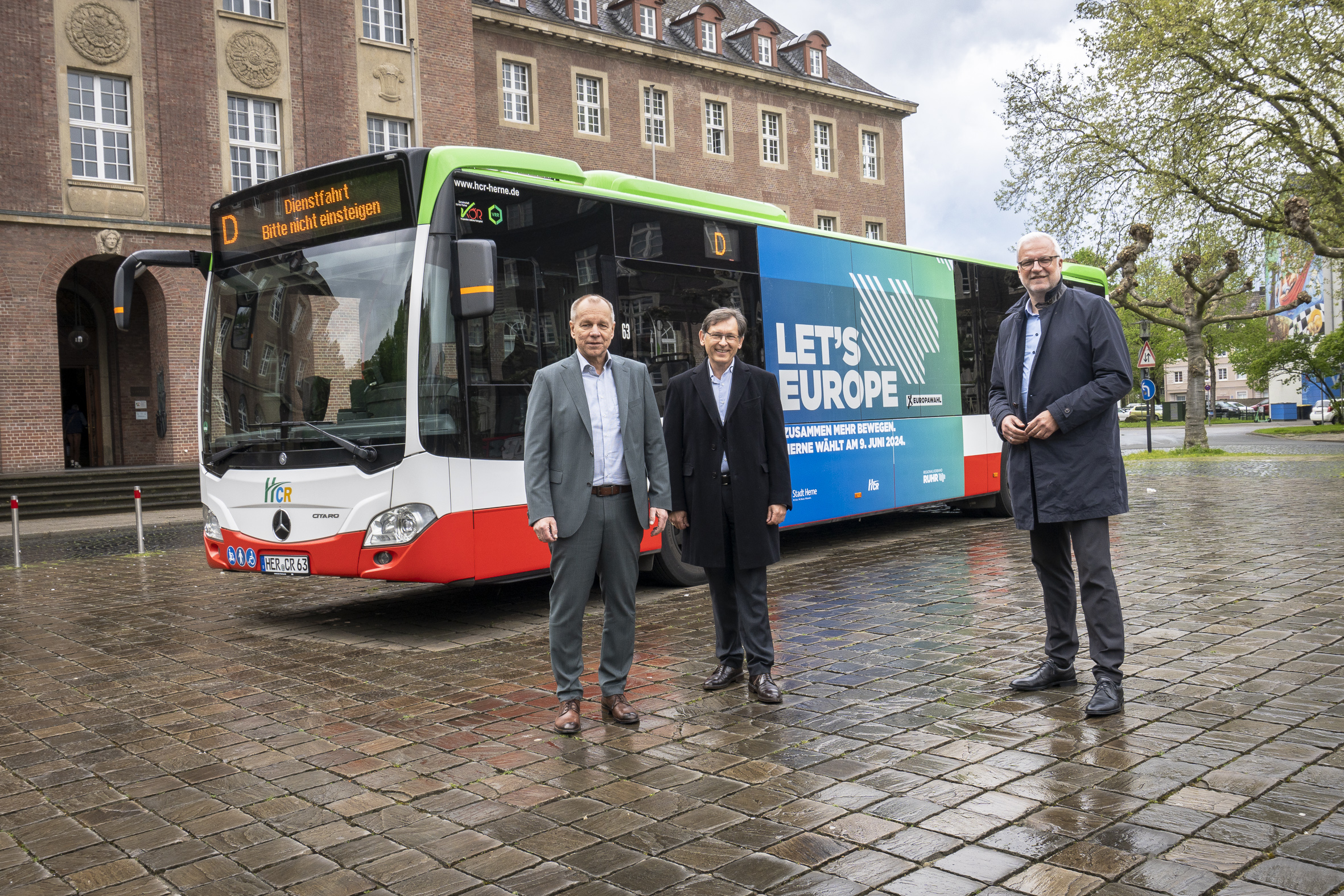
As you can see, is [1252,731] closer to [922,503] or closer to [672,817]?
[672,817]

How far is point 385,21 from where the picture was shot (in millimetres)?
28547

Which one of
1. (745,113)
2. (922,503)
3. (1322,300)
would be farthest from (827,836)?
(1322,300)

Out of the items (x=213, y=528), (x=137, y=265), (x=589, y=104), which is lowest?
(x=213, y=528)

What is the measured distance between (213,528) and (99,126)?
20172 mm

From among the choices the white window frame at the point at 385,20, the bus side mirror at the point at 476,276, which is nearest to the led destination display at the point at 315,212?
the bus side mirror at the point at 476,276

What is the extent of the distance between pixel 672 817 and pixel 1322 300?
7247cm

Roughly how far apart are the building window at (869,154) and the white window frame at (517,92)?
1479 cm

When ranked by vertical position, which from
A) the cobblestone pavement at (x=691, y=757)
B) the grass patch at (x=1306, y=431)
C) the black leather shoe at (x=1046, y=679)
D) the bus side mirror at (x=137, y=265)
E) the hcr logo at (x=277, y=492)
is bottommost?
the cobblestone pavement at (x=691, y=757)

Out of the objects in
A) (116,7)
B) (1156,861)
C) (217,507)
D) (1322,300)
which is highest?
(116,7)

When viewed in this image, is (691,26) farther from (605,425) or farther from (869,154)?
(605,425)

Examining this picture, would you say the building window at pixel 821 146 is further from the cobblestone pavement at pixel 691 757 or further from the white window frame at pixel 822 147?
the cobblestone pavement at pixel 691 757

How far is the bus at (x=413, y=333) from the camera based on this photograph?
7.14m

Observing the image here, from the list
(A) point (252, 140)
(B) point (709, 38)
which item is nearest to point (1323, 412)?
(B) point (709, 38)

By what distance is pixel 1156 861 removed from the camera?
3275mm
